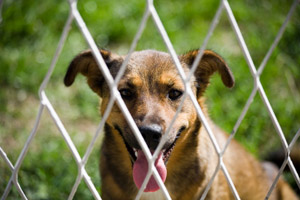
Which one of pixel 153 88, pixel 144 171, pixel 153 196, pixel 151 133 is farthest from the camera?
pixel 153 196

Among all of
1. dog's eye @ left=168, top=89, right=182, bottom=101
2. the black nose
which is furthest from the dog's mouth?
dog's eye @ left=168, top=89, right=182, bottom=101

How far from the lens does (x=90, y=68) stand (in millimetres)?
3164

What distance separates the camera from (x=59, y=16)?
5781 millimetres

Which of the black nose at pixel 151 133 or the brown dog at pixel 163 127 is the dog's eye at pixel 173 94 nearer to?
the brown dog at pixel 163 127

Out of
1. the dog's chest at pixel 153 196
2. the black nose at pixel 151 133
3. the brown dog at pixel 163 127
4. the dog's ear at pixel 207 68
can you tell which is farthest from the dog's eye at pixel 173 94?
the dog's chest at pixel 153 196

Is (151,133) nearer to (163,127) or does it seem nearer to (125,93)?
(163,127)

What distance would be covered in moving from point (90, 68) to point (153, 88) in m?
0.64

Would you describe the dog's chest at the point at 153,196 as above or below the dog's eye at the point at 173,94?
below

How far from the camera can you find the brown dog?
2.78 m

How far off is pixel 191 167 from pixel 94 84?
115 cm

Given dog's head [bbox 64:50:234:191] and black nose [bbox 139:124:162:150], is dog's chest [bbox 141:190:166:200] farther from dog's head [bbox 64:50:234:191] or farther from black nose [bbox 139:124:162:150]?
black nose [bbox 139:124:162:150]

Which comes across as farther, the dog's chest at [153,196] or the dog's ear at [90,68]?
the dog's chest at [153,196]

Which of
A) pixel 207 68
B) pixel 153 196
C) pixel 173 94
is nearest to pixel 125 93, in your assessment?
pixel 173 94

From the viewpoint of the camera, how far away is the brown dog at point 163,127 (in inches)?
109
